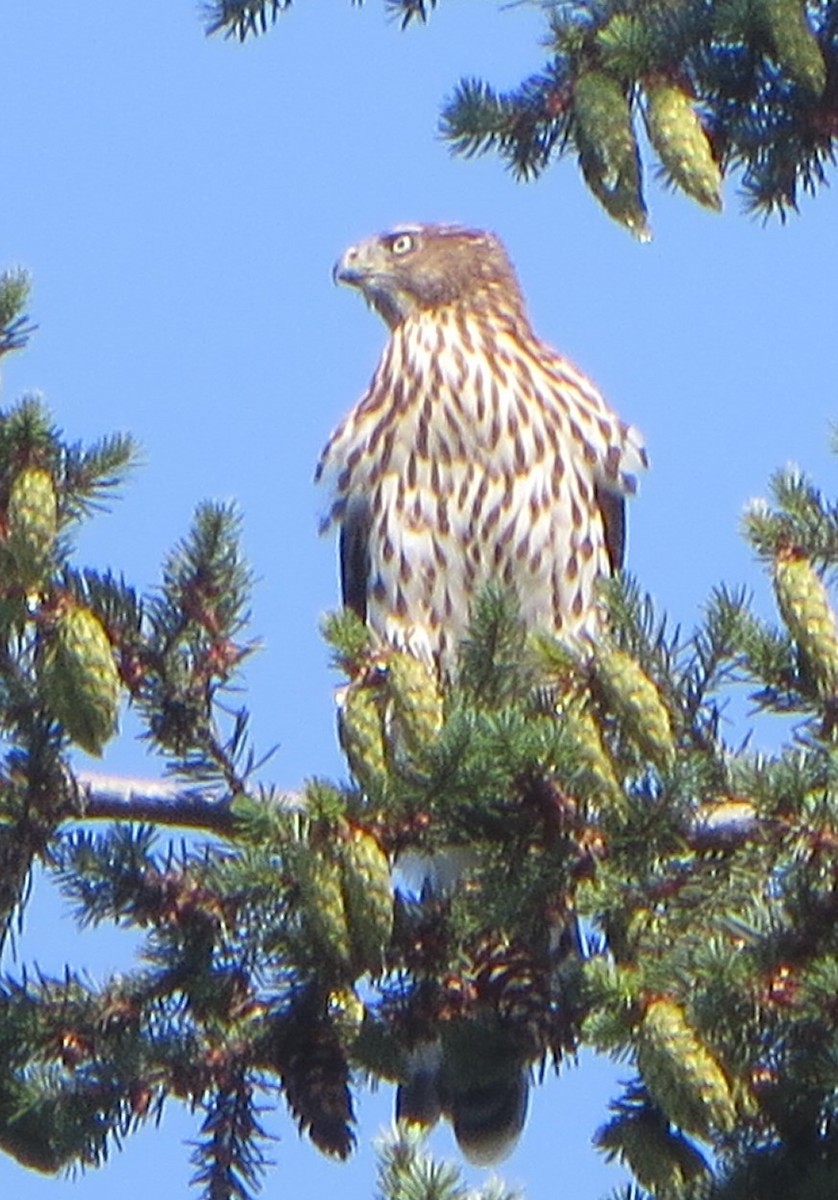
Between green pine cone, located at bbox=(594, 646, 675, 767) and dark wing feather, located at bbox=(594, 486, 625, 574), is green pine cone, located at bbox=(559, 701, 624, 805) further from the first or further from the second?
dark wing feather, located at bbox=(594, 486, 625, 574)

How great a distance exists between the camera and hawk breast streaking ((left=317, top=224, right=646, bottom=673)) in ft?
19.1

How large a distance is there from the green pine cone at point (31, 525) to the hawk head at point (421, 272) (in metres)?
3.75

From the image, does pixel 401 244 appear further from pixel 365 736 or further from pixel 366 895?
pixel 366 895

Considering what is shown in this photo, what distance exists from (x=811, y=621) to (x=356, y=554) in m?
3.28

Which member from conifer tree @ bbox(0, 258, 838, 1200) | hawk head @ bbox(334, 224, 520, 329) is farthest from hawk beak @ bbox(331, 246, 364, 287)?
conifer tree @ bbox(0, 258, 838, 1200)

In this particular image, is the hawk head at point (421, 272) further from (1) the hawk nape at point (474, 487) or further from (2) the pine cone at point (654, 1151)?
(2) the pine cone at point (654, 1151)

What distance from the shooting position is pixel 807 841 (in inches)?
111

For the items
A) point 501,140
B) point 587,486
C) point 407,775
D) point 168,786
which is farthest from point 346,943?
point 587,486

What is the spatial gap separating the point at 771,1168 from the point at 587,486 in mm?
3327

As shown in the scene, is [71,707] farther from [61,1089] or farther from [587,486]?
[587,486]

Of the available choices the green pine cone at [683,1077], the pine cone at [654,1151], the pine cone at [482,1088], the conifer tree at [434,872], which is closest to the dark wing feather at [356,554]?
the pine cone at [482,1088]

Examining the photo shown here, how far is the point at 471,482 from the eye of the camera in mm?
5906

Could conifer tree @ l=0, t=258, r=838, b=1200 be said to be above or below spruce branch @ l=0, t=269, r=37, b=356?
below

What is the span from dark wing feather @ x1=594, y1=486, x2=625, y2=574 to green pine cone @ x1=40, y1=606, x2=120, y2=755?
330cm
